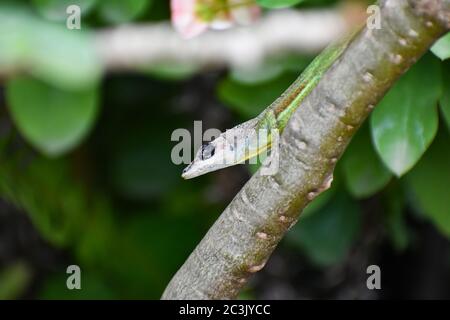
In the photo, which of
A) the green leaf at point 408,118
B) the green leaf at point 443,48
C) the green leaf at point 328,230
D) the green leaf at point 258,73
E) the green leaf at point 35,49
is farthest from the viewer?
the green leaf at point 328,230

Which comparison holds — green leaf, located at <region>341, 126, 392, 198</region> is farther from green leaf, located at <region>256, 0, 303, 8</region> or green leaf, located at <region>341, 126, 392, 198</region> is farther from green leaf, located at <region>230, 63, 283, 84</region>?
green leaf, located at <region>256, 0, 303, 8</region>

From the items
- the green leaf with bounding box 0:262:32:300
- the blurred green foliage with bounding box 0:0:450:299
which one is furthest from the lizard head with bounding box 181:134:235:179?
the green leaf with bounding box 0:262:32:300

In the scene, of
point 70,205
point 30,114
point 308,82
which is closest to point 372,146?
point 308,82

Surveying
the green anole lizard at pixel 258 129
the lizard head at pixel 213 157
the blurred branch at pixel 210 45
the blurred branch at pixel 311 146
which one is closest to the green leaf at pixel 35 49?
the blurred branch at pixel 210 45

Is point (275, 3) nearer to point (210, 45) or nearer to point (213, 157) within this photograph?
point (213, 157)

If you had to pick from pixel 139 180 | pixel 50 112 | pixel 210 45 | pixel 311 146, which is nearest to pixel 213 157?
pixel 50 112

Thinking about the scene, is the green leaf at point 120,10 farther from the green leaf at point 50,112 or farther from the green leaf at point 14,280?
the green leaf at point 14,280
